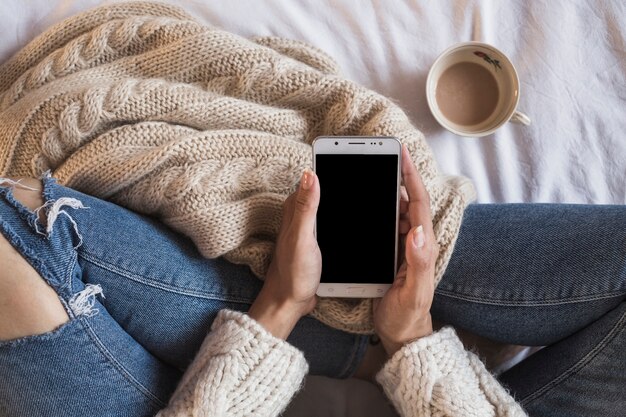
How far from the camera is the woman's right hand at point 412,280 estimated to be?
67 centimetres

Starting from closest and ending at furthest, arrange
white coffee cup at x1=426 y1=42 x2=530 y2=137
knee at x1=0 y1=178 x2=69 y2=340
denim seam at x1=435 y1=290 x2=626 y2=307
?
knee at x1=0 y1=178 x2=69 y2=340 < denim seam at x1=435 y1=290 x2=626 y2=307 < white coffee cup at x1=426 y1=42 x2=530 y2=137

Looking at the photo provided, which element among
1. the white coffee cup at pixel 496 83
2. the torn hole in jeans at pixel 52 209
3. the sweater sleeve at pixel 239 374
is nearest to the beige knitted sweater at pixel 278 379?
the sweater sleeve at pixel 239 374

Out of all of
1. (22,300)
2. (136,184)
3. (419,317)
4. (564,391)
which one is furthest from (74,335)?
(564,391)

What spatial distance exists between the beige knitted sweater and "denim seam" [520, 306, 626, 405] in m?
0.07

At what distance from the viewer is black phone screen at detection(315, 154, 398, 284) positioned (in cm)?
70

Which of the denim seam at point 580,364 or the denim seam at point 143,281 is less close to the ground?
the denim seam at point 143,281

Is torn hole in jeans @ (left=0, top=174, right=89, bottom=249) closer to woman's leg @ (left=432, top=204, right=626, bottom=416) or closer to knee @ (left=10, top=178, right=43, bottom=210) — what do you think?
knee @ (left=10, top=178, right=43, bottom=210)

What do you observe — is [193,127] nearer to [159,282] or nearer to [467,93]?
[159,282]

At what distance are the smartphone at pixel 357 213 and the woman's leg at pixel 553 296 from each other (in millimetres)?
101

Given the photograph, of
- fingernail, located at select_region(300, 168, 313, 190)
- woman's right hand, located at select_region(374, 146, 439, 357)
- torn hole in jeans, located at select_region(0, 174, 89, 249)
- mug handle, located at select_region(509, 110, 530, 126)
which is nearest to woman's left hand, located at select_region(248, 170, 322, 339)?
fingernail, located at select_region(300, 168, 313, 190)

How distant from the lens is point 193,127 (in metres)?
0.76

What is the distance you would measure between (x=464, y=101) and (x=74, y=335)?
64 cm

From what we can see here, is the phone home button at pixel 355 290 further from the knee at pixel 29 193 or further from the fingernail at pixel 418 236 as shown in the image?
the knee at pixel 29 193

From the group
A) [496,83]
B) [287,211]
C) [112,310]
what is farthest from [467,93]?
[112,310]
